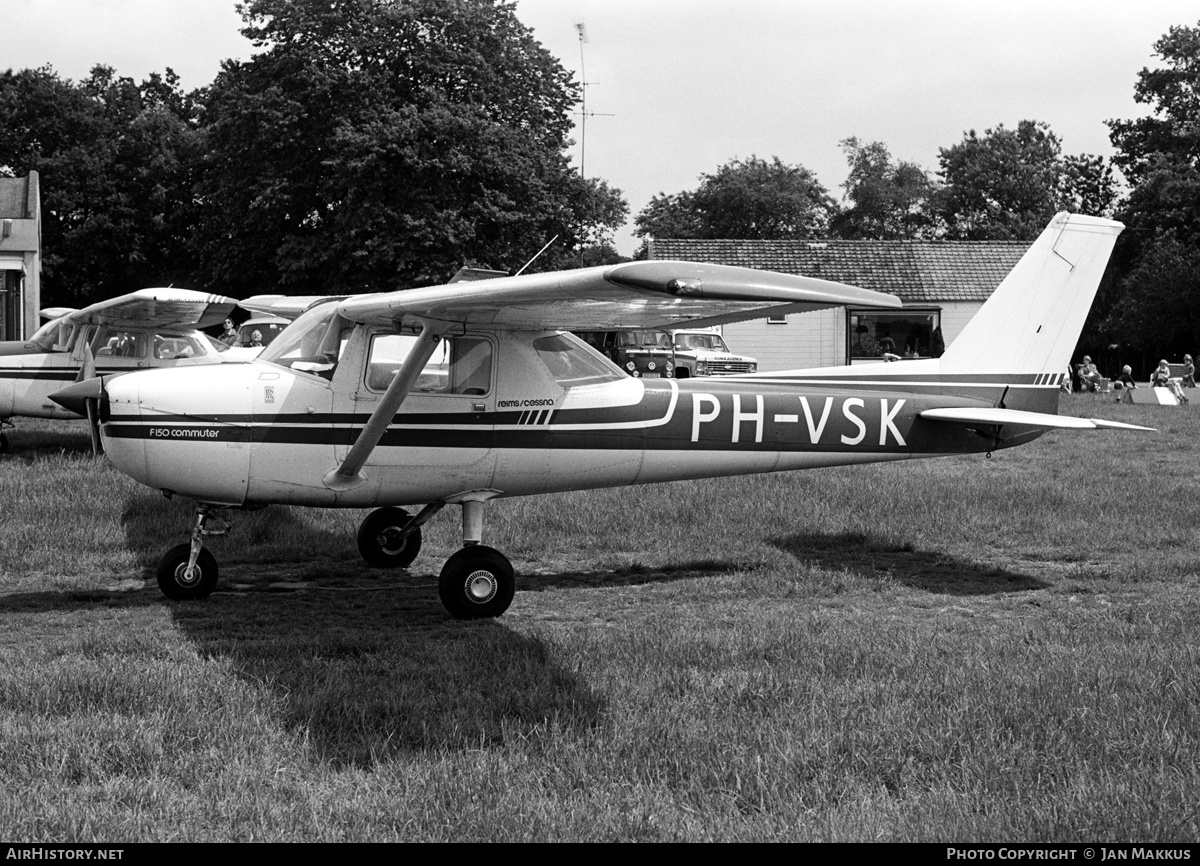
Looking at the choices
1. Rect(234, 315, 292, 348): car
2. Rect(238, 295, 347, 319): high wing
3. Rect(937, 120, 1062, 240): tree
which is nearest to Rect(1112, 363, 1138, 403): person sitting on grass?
Rect(234, 315, 292, 348): car

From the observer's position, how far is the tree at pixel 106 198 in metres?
50.2

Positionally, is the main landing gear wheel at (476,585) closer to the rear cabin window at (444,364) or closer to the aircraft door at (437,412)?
the aircraft door at (437,412)

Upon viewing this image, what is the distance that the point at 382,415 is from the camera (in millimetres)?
7078

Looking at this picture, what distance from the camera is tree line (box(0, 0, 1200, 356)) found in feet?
127

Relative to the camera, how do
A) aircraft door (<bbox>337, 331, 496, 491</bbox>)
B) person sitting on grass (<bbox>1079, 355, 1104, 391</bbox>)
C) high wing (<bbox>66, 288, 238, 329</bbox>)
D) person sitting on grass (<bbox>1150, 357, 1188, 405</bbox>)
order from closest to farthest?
aircraft door (<bbox>337, 331, 496, 491</bbox>) → high wing (<bbox>66, 288, 238, 329</bbox>) → person sitting on grass (<bbox>1150, 357, 1188, 405</bbox>) → person sitting on grass (<bbox>1079, 355, 1104, 391</bbox>)

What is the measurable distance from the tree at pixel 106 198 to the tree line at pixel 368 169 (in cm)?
9

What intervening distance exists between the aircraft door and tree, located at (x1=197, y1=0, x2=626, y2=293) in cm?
3024

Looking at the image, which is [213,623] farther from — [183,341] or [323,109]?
[323,109]

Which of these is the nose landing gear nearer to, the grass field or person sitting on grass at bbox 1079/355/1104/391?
the grass field

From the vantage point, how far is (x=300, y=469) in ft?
24.5

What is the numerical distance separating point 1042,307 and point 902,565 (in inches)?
91.5

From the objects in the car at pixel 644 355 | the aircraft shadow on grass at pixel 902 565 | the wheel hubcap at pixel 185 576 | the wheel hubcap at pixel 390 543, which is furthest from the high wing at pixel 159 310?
the car at pixel 644 355

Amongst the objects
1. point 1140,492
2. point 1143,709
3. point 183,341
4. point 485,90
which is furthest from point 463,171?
point 1143,709

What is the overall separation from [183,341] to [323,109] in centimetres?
2407
